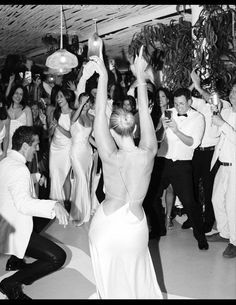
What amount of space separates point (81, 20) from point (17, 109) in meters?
2.15

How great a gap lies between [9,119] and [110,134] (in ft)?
9.58

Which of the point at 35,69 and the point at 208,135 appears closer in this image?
the point at 208,135

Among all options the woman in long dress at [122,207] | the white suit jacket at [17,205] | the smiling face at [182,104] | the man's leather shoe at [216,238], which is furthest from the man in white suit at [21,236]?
the man's leather shoe at [216,238]

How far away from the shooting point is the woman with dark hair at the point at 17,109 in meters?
5.22

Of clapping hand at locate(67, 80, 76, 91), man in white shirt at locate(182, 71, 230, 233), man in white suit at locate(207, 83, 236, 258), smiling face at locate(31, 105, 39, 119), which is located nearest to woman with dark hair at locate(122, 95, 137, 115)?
man in white shirt at locate(182, 71, 230, 233)

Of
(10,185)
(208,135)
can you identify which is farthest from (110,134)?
(208,135)

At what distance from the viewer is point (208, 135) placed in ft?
15.0

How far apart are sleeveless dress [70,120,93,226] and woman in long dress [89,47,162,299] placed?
244 cm

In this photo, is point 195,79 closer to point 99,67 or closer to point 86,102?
point 86,102

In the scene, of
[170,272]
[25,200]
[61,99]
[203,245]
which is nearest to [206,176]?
[203,245]

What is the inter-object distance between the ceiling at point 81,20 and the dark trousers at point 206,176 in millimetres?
2376

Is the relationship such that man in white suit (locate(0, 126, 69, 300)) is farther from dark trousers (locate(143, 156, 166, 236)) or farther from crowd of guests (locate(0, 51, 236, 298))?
dark trousers (locate(143, 156, 166, 236))

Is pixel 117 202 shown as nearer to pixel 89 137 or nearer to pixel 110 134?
pixel 110 134

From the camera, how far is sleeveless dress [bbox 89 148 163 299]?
244 centimetres
